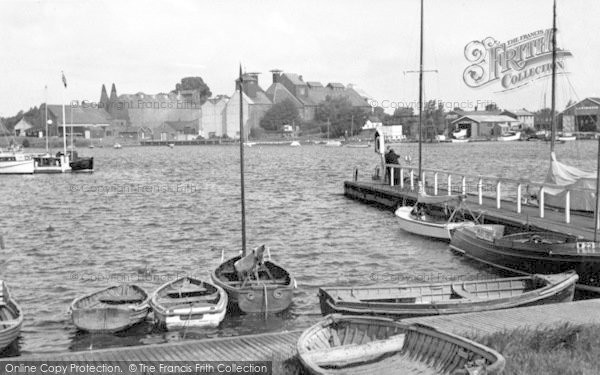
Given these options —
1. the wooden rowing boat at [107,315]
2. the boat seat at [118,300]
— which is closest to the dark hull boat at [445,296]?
the wooden rowing boat at [107,315]

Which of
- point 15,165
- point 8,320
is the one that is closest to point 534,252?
point 8,320

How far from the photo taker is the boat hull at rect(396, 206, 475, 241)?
1190 inches

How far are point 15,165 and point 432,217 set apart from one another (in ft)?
220

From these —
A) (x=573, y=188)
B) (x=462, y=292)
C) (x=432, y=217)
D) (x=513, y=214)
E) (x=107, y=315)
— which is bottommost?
(x=107, y=315)

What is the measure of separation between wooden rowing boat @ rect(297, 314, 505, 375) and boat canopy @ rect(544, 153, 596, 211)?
19.2m

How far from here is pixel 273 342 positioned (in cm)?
1195

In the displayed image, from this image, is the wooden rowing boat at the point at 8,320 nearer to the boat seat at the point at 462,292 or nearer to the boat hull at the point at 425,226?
the boat seat at the point at 462,292

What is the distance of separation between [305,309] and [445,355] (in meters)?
11.2

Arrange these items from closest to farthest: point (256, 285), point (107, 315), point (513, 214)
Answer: point (107, 315) < point (256, 285) < point (513, 214)

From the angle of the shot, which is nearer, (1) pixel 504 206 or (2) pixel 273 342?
(2) pixel 273 342

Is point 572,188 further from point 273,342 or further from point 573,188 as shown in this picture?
point 273,342

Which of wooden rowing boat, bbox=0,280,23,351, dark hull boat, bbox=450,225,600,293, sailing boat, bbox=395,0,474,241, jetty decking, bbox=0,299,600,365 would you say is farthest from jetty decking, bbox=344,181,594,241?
wooden rowing boat, bbox=0,280,23,351

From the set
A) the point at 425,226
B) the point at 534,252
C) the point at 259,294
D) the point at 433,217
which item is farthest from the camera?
the point at 433,217

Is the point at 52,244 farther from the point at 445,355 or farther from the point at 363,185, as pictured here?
the point at 445,355
